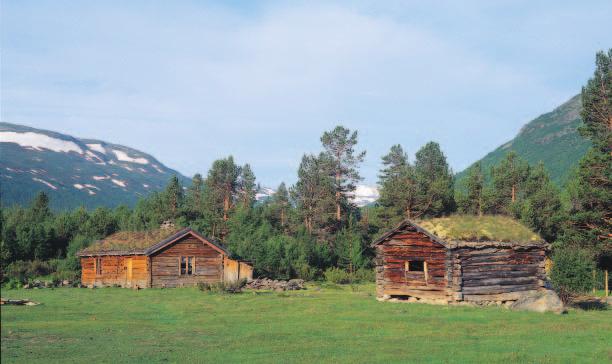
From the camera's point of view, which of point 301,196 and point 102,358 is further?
point 301,196

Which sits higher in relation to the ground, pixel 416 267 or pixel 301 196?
pixel 301 196

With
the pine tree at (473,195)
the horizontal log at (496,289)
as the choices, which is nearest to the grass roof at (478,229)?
the horizontal log at (496,289)

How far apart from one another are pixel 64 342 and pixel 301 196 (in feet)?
224

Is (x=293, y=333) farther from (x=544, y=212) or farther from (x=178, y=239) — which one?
(x=544, y=212)

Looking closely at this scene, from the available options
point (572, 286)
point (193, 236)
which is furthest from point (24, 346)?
point (193, 236)

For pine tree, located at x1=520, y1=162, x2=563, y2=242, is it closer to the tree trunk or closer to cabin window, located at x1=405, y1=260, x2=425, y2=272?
cabin window, located at x1=405, y1=260, x2=425, y2=272

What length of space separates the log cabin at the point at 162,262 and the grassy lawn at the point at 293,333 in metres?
13.6

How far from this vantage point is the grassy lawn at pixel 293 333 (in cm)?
1747

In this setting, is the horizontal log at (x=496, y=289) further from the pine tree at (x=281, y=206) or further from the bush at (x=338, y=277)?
the pine tree at (x=281, y=206)

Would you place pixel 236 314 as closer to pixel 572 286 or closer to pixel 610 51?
pixel 572 286

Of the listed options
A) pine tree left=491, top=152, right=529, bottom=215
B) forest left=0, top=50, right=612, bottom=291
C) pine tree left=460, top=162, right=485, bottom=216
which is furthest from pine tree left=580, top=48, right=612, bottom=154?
pine tree left=460, top=162, right=485, bottom=216

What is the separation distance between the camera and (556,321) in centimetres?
2591

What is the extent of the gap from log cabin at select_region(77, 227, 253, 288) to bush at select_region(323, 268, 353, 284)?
9223 millimetres

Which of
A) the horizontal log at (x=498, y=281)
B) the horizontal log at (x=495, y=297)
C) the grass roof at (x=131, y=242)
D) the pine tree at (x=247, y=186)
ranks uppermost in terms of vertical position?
the pine tree at (x=247, y=186)
